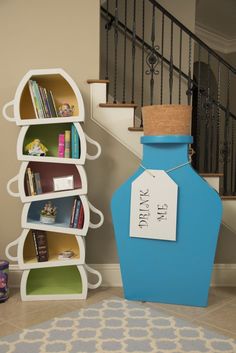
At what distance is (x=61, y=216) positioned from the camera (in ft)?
9.40

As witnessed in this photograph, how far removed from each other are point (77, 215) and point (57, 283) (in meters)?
0.57

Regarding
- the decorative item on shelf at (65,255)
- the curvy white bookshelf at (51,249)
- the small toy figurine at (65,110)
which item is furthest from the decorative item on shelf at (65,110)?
the decorative item on shelf at (65,255)

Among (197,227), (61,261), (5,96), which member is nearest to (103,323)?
(61,261)

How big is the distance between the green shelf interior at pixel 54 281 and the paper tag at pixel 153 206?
634 millimetres

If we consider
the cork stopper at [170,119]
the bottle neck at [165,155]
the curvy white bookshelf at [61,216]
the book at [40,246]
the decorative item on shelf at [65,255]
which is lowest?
the decorative item on shelf at [65,255]

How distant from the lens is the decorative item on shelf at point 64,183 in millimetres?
2691

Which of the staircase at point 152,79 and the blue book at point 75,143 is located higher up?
the staircase at point 152,79

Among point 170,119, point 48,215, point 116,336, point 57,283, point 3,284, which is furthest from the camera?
point 57,283

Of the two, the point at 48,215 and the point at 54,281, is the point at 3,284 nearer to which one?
the point at 54,281

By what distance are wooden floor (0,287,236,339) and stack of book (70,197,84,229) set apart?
53cm

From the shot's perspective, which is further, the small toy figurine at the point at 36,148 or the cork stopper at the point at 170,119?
the small toy figurine at the point at 36,148

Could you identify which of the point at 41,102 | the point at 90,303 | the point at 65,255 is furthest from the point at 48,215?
the point at 41,102

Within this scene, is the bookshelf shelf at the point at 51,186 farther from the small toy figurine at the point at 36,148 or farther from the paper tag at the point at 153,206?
the paper tag at the point at 153,206

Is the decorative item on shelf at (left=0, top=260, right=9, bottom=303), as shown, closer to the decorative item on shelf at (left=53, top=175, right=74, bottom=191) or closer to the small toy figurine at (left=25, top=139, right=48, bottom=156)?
the decorative item on shelf at (left=53, top=175, right=74, bottom=191)
